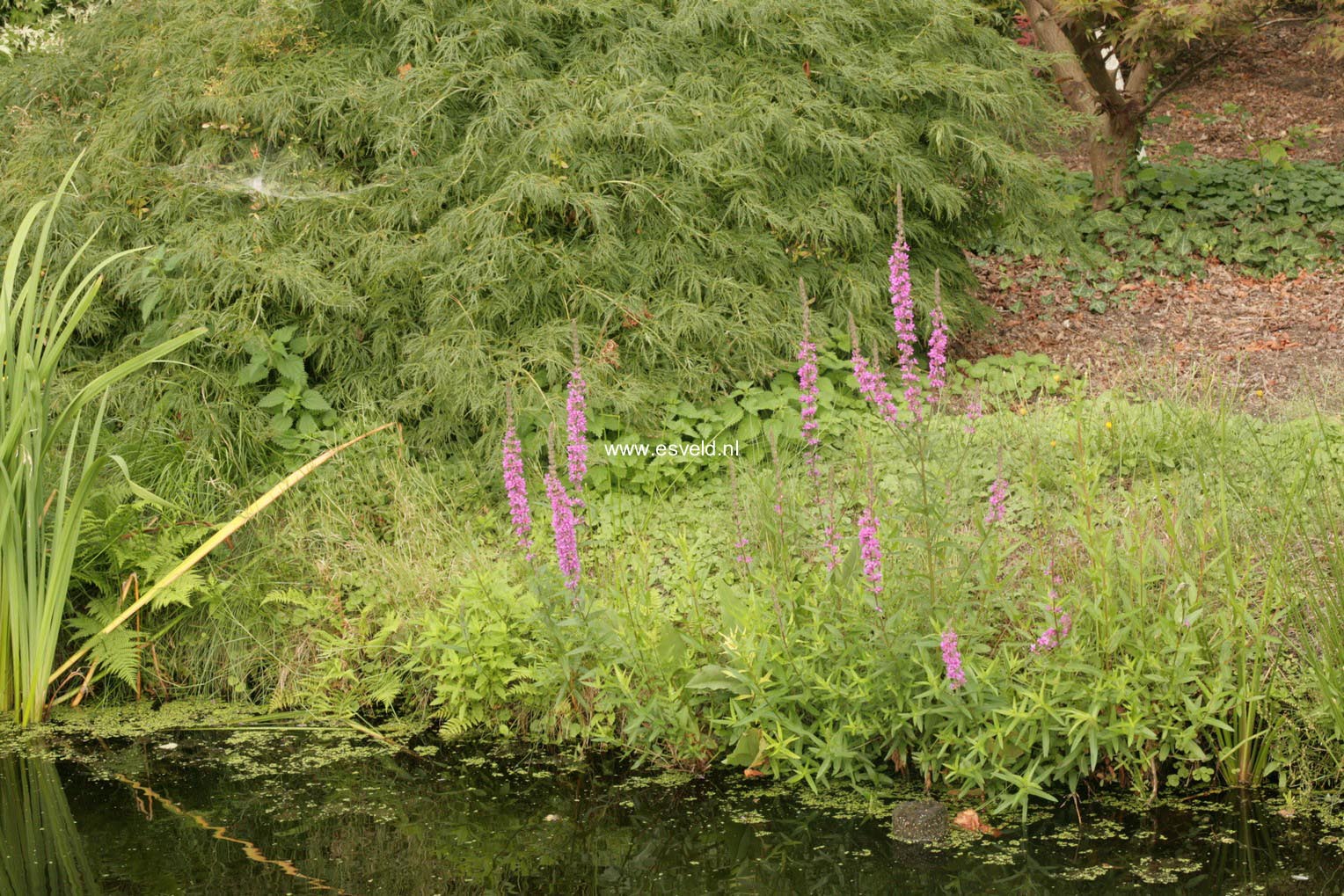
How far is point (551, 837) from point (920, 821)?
1.02 m

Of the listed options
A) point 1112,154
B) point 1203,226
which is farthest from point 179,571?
point 1112,154

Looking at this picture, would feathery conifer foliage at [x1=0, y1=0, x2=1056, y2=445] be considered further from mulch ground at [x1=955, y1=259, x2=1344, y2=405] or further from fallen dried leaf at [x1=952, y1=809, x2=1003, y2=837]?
fallen dried leaf at [x1=952, y1=809, x2=1003, y2=837]

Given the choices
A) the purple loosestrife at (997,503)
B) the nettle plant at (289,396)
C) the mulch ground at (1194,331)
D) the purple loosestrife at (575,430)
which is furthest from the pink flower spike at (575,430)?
the mulch ground at (1194,331)

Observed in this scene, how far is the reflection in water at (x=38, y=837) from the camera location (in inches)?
131

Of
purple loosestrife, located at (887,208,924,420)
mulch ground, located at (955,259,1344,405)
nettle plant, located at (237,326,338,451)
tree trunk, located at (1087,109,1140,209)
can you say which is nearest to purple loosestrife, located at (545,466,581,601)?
purple loosestrife, located at (887,208,924,420)

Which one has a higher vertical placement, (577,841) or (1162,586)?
(1162,586)

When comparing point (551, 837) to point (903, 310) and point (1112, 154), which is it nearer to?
point (903, 310)

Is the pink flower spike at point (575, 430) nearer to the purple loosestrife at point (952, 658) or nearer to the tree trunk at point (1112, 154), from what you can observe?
the purple loosestrife at point (952, 658)

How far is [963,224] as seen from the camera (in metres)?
6.82

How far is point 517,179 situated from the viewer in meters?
5.46

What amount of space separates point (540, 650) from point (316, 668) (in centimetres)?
98

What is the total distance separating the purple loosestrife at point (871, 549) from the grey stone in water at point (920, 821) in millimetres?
538

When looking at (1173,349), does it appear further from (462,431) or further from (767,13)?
(462,431)

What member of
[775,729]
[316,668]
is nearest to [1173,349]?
[775,729]
